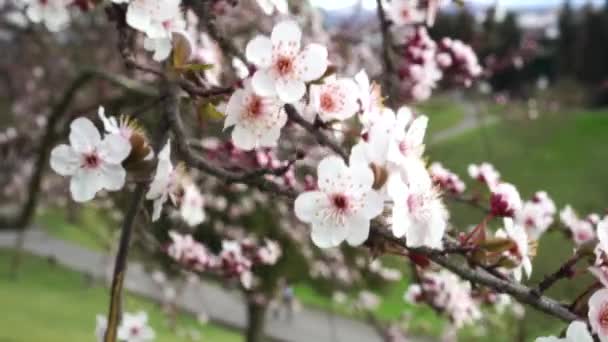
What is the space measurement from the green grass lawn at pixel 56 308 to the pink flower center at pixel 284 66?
3836mm

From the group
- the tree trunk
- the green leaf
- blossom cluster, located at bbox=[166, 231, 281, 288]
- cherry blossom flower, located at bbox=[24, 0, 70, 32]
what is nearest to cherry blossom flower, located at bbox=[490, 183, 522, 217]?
the green leaf

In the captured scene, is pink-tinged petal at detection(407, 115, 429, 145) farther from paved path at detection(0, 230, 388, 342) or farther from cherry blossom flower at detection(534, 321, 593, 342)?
paved path at detection(0, 230, 388, 342)

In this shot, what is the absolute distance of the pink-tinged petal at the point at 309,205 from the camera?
1.00 meters

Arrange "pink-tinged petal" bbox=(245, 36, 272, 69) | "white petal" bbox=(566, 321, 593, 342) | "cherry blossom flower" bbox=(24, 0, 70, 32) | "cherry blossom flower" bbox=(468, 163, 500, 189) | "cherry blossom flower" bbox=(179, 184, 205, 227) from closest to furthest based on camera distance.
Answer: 1. "white petal" bbox=(566, 321, 593, 342)
2. "pink-tinged petal" bbox=(245, 36, 272, 69)
3. "cherry blossom flower" bbox=(24, 0, 70, 32)
4. "cherry blossom flower" bbox=(468, 163, 500, 189)
5. "cherry blossom flower" bbox=(179, 184, 205, 227)

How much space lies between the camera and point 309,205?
3.30 feet

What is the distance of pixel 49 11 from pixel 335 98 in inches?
24.0

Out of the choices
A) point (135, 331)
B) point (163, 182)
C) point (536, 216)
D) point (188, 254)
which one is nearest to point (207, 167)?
point (163, 182)

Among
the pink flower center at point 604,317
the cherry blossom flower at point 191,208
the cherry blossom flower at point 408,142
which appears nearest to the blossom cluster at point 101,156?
the cherry blossom flower at point 408,142

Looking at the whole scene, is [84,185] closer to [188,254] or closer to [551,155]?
[188,254]

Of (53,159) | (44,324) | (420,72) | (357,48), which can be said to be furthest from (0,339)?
(53,159)

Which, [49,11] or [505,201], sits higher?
[49,11]

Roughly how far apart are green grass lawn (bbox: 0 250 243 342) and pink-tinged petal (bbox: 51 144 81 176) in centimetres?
369

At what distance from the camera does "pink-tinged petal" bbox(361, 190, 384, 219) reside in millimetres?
948

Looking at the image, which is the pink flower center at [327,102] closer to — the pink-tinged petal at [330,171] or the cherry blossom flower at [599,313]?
the pink-tinged petal at [330,171]
